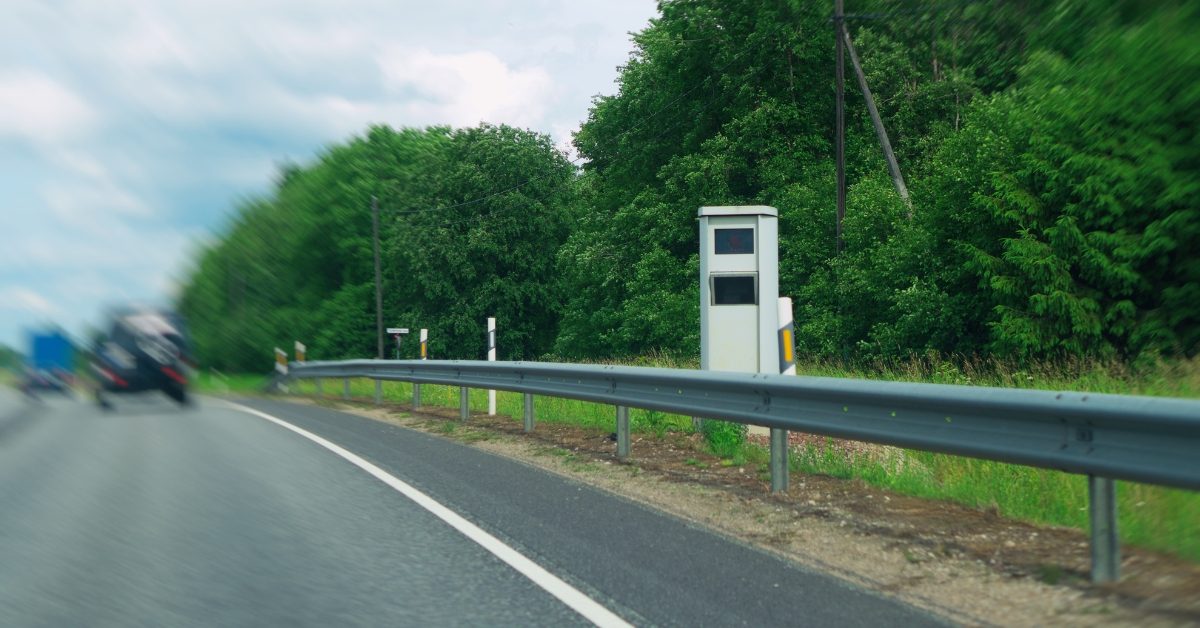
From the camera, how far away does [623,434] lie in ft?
36.4

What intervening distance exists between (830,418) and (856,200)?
2483 cm

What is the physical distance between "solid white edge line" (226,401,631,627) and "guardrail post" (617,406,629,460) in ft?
7.21

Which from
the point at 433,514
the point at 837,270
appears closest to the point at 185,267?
the point at 837,270

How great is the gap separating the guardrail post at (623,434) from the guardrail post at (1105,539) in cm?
597

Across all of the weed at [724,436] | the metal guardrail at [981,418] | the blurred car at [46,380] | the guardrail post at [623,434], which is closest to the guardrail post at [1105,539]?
the metal guardrail at [981,418]

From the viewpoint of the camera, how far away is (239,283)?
270 ft

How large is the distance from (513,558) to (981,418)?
8.92 ft

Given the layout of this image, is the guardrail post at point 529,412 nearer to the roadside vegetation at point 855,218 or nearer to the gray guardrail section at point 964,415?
the roadside vegetation at point 855,218

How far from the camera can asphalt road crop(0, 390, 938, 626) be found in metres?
5.31

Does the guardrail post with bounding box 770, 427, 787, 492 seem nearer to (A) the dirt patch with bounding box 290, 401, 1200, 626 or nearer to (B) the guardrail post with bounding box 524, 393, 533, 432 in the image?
(A) the dirt patch with bounding box 290, 401, 1200, 626

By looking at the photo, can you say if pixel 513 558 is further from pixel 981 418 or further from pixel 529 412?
pixel 529 412

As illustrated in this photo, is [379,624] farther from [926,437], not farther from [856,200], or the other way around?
[856,200]

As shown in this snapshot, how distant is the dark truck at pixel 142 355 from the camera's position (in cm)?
2273

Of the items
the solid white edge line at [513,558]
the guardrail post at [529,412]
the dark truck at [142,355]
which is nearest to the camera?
the solid white edge line at [513,558]
